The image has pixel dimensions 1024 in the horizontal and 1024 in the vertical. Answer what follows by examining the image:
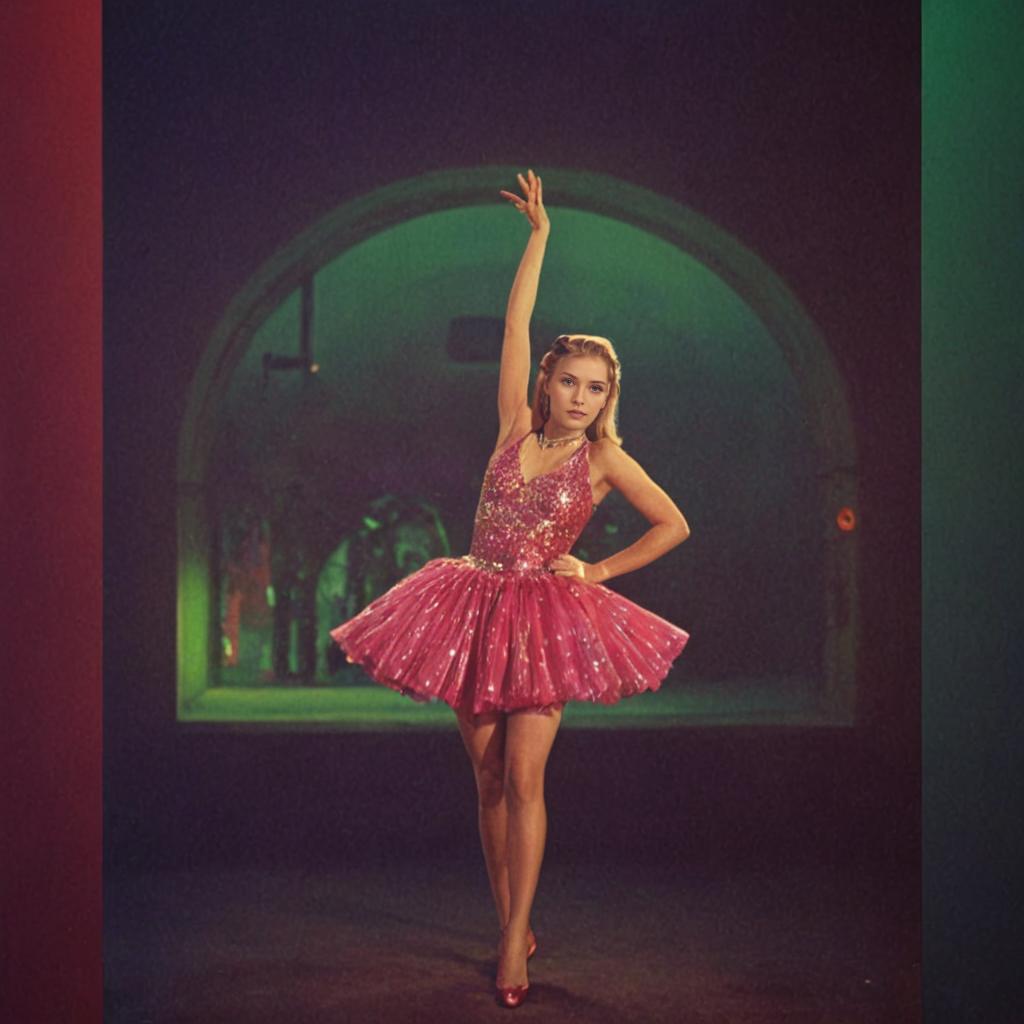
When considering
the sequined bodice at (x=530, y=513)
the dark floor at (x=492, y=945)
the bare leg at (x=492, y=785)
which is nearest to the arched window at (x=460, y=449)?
the dark floor at (x=492, y=945)

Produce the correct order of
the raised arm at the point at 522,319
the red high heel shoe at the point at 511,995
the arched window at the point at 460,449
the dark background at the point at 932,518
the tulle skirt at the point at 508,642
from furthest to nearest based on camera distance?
the arched window at the point at 460,449
the raised arm at the point at 522,319
the tulle skirt at the point at 508,642
the red high heel shoe at the point at 511,995
the dark background at the point at 932,518

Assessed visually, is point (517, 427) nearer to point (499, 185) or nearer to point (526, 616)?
point (526, 616)

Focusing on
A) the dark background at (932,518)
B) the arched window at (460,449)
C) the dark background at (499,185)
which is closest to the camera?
the dark background at (932,518)

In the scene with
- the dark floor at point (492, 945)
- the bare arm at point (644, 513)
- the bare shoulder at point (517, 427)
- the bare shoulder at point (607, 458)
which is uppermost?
the bare shoulder at point (517, 427)

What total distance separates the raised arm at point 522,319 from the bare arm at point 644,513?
0.27 metres

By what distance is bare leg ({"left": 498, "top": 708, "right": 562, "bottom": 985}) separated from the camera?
3.35 metres

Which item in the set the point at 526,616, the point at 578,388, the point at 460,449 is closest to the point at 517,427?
the point at 578,388

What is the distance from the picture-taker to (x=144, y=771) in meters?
4.65

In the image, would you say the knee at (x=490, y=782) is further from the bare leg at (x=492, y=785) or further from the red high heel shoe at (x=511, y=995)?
the red high heel shoe at (x=511, y=995)

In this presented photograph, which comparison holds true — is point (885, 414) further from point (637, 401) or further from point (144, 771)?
point (144, 771)

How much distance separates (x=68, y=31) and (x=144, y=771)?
2.95m

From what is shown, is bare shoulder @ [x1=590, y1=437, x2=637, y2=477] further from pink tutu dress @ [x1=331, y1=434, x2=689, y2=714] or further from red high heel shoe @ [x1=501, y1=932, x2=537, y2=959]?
red high heel shoe @ [x1=501, y1=932, x2=537, y2=959]

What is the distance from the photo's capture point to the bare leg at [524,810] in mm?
3348

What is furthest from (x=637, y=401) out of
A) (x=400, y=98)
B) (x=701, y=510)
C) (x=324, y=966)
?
(x=324, y=966)
